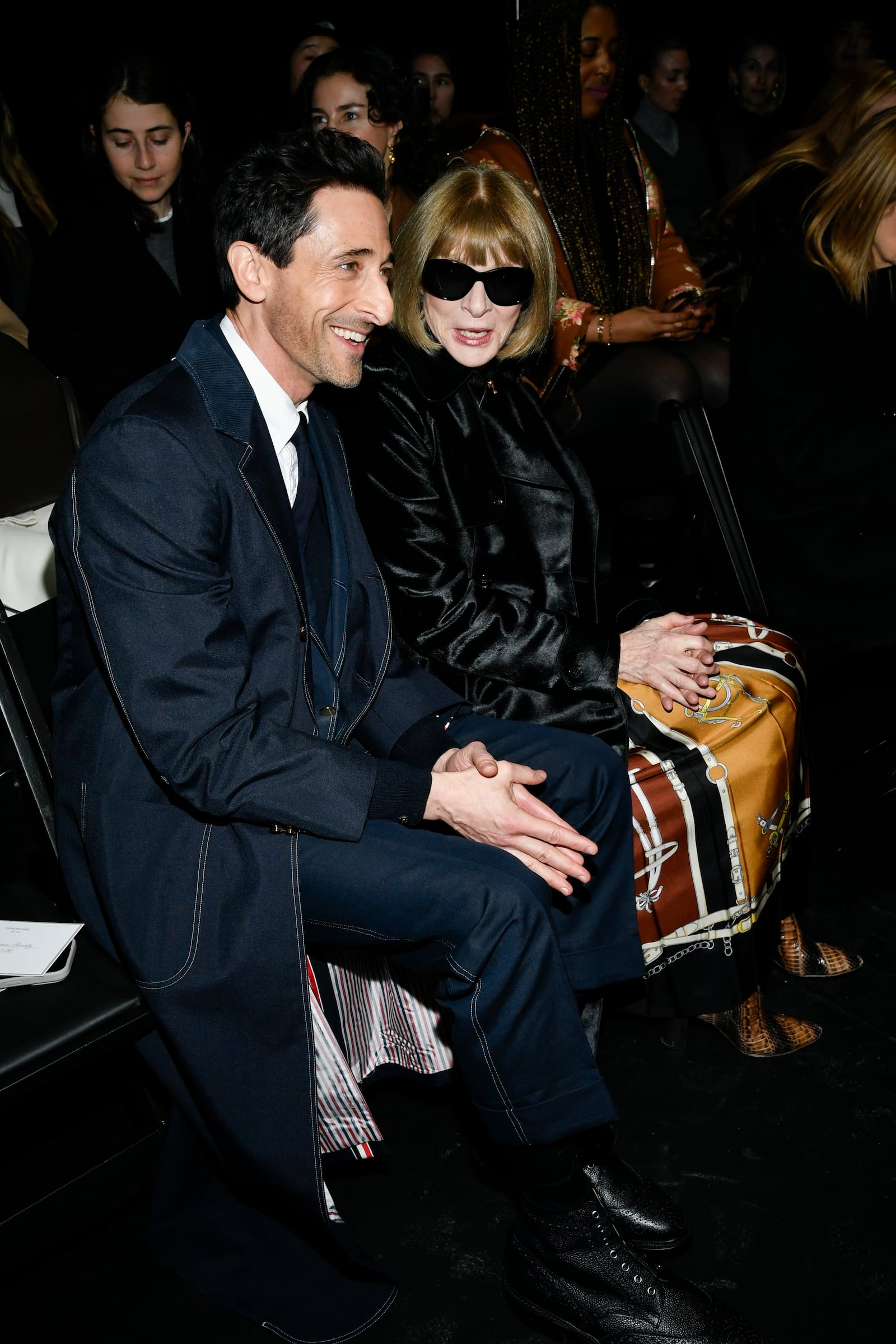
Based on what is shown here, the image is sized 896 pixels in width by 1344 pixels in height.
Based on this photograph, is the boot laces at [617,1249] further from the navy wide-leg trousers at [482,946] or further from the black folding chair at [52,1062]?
the black folding chair at [52,1062]

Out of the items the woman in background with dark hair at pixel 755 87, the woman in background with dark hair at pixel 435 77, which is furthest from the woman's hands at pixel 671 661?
the woman in background with dark hair at pixel 755 87

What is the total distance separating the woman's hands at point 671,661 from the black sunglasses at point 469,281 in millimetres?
665

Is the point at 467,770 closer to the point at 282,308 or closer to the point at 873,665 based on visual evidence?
the point at 282,308

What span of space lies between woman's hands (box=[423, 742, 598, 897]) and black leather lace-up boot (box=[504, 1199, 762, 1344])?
1.58ft

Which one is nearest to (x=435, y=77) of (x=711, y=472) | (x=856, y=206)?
(x=856, y=206)

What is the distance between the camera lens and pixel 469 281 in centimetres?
204

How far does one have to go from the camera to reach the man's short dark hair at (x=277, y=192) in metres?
1.71

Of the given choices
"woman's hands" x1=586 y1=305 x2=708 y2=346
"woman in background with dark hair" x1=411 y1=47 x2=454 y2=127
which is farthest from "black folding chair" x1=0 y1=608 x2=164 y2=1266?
"woman in background with dark hair" x1=411 y1=47 x2=454 y2=127

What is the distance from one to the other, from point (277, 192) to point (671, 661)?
3.41 feet

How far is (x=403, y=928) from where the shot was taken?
5.14 feet

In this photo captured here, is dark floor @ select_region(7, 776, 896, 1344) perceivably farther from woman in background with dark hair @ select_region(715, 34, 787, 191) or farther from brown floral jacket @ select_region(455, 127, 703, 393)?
woman in background with dark hair @ select_region(715, 34, 787, 191)

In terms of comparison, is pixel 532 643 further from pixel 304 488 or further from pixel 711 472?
pixel 711 472

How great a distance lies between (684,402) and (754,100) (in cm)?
409

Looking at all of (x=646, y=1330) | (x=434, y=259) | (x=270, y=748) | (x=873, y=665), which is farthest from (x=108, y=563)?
(x=873, y=665)
